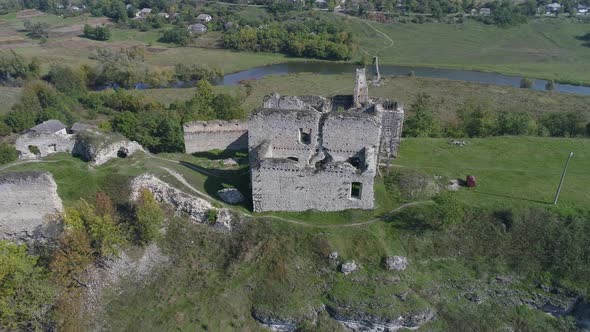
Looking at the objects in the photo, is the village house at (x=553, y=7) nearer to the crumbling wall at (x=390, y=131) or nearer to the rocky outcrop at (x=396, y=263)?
the crumbling wall at (x=390, y=131)

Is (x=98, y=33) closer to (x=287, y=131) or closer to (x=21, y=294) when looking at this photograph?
(x=287, y=131)

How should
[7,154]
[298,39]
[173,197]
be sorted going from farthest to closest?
[298,39] → [7,154] → [173,197]

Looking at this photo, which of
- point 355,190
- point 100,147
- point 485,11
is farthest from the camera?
point 485,11

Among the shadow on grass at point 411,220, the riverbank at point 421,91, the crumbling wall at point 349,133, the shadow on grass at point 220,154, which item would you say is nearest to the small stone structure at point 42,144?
the shadow on grass at point 220,154

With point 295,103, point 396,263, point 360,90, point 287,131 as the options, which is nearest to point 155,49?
point 360,90

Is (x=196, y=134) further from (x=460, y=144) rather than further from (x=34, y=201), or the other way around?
(x=460, y=144)

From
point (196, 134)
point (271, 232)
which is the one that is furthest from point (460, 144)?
point (196, 134)

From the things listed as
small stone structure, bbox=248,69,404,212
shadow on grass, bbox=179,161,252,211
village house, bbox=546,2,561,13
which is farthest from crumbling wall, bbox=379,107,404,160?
village house, bbox=546,2,561,13
